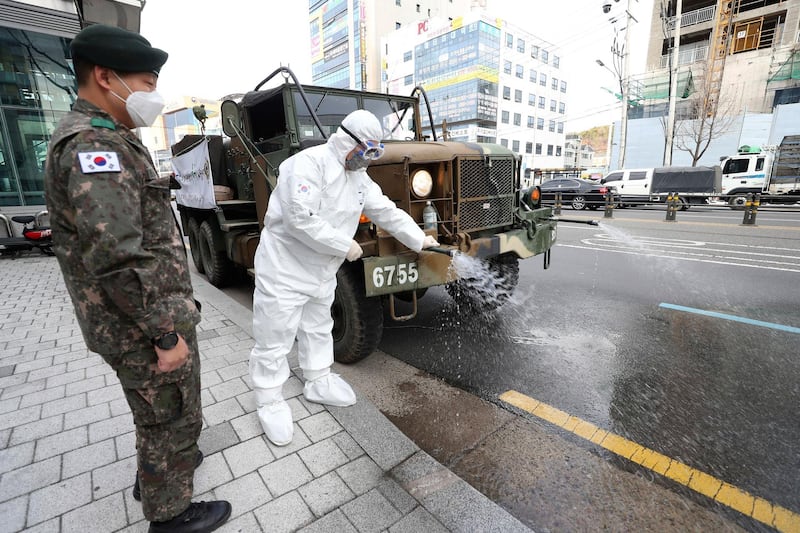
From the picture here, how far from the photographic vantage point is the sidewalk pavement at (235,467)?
185 centimetres

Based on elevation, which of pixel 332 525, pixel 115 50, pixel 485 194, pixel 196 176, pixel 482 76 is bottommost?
pixel 332 525

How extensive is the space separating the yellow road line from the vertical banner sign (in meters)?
4.50

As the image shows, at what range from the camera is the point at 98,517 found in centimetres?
184

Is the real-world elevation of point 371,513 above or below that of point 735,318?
above

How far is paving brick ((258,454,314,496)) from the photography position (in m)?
2.03

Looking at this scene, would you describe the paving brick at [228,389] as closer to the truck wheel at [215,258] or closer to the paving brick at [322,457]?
the paving brick at [322,457]

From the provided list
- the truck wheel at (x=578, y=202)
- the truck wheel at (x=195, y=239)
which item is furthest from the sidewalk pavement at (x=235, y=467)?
the truck wheel at (x=578, y=202)

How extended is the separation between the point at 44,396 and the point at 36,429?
0.49 m

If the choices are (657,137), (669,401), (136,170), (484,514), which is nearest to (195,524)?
(484,514)

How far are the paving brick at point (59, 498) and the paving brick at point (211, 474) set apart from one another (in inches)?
18.6

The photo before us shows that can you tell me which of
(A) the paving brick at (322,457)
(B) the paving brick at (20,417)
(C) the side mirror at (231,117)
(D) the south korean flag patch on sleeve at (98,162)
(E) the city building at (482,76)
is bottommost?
(A) the paving brick at (322,457)

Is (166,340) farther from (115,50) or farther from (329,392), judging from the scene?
(329,392)

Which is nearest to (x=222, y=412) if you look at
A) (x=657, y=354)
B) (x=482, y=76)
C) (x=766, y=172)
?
(x=657, y=354)

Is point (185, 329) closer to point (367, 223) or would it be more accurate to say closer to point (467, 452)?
point (467, 452)
